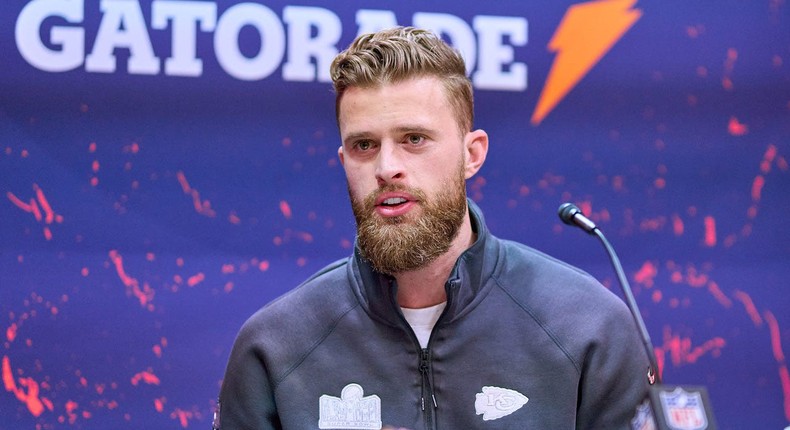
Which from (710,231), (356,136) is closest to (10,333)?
(356,136)

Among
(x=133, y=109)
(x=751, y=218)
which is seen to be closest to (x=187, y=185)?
(x=133, y=109)

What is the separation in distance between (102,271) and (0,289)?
27 centimetres

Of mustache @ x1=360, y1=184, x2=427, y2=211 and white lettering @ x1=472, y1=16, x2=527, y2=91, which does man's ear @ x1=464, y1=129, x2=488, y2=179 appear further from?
white lettering @ x1=472, y1=16, x2=527, y2=91

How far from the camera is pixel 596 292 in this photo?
209cm

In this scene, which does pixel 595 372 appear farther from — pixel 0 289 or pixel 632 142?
pixel 0 289

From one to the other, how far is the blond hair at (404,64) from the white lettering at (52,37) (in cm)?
101

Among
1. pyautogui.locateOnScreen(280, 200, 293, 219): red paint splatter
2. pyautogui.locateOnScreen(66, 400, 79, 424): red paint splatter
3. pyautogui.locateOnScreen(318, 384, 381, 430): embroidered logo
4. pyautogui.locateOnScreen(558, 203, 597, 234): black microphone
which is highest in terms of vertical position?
pyautogui.locateOnScreen(558, 203, 597, 234): black microphone

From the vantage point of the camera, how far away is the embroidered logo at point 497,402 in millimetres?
1963

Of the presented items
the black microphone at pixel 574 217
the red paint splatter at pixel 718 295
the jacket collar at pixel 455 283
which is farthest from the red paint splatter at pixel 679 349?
the black microphone at pixel 574 217

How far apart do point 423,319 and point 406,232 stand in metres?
0.21

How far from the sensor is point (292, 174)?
9.21ft

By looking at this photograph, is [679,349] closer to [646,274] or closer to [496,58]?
[646,274]

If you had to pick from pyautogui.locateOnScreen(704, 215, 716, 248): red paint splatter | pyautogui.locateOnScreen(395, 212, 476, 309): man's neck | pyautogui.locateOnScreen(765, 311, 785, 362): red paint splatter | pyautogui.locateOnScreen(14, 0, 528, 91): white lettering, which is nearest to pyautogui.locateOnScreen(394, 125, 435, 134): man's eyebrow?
pyautogui.locateOnScreen(395, 212, 476, 309): man's neck

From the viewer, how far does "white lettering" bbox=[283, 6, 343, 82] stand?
2.81 meters
